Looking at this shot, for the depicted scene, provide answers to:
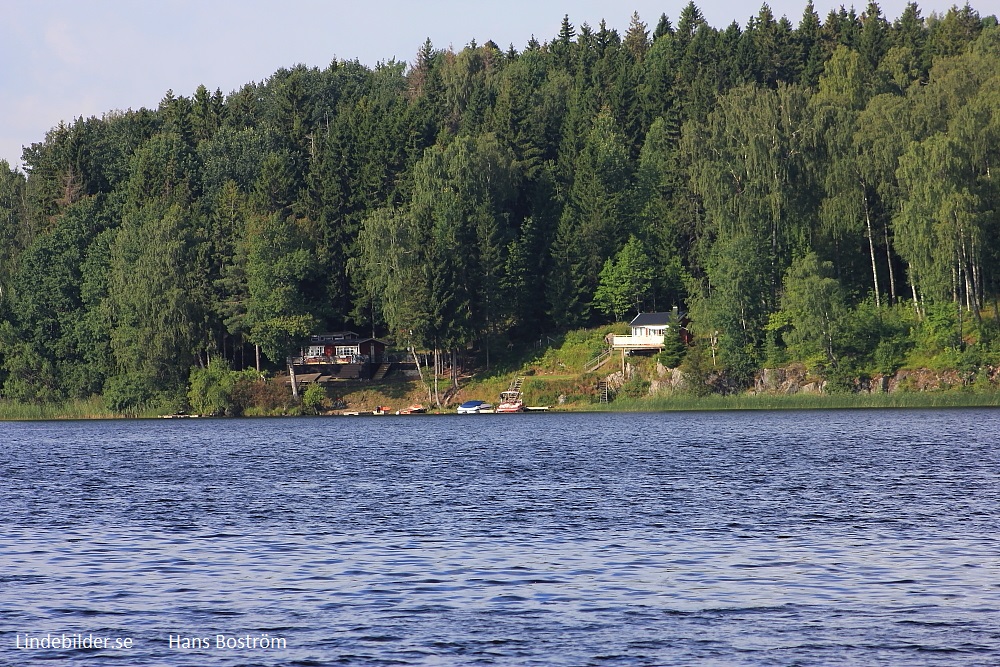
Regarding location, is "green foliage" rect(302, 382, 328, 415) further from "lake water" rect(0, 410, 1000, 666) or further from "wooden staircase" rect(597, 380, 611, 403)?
"lake water" rect(0, 410, 1000, 666)

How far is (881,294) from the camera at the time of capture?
10375 cm

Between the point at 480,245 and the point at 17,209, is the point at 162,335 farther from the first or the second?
the point at 17,209

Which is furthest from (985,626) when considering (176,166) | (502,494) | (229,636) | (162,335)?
(176,166)

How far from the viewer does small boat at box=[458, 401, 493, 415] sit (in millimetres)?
108562

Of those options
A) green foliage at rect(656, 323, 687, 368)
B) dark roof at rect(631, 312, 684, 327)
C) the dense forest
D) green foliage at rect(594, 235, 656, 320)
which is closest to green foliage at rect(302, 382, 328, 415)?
the dense forest

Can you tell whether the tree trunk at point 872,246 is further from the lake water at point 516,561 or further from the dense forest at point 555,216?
the lake water at point 516,561

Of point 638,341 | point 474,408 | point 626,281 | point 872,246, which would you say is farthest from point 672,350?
point 872,246

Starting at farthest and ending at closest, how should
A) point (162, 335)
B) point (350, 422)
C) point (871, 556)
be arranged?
point (162, 335), point (350, 422), point (871, 556)

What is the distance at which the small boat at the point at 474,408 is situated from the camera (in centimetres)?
10856

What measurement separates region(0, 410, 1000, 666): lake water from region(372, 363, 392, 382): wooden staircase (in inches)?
2472

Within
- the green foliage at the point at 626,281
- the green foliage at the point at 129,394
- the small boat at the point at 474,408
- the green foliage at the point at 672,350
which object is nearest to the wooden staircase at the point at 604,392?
the green foliage at the point at 672,350

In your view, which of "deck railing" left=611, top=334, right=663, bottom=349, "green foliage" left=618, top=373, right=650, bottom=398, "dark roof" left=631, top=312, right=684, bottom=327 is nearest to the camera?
"green foliage" left=618, top=373, right=650, bottom=398

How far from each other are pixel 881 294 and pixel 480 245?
37966 millimetres

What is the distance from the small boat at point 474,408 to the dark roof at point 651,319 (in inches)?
611
